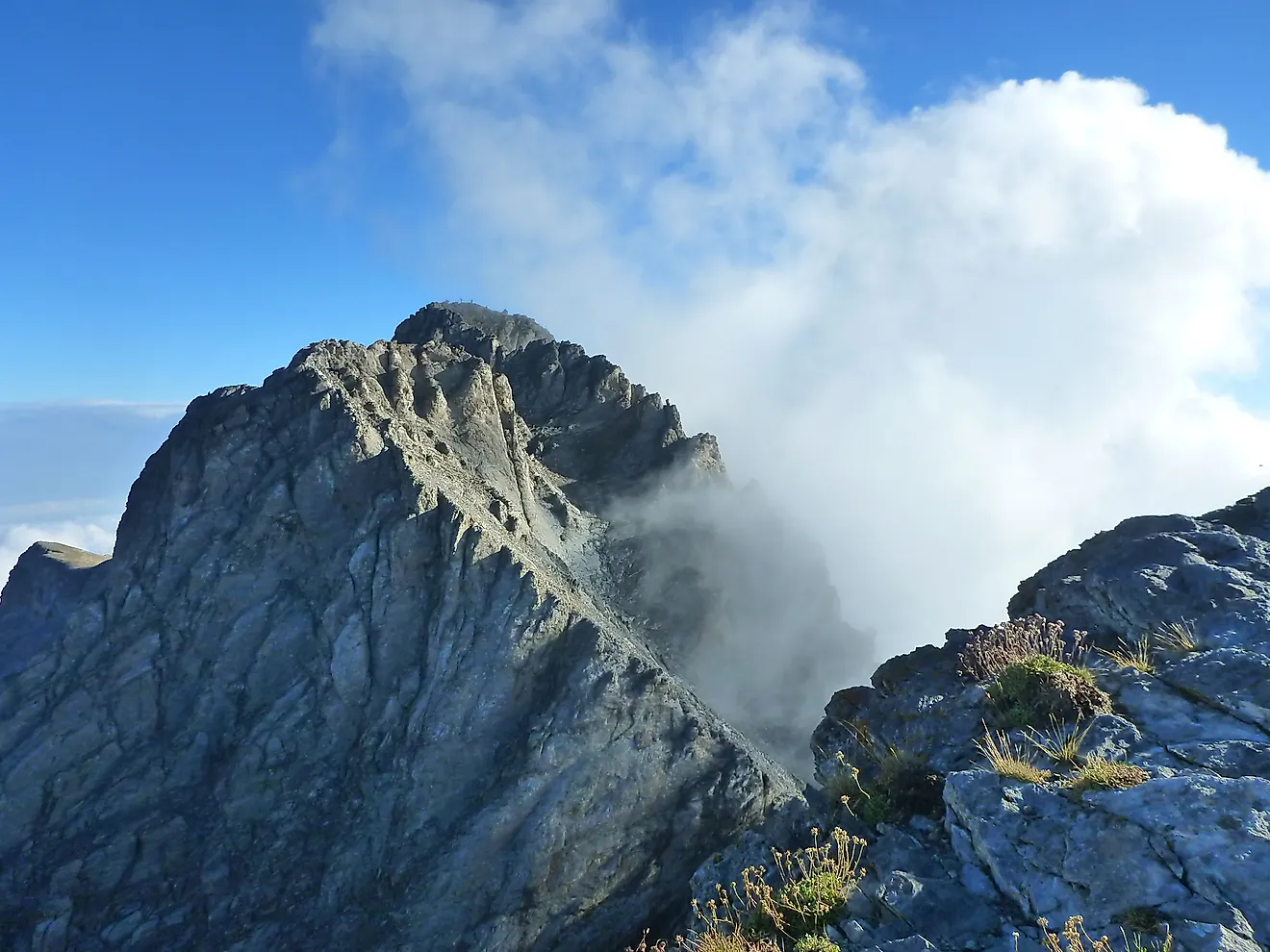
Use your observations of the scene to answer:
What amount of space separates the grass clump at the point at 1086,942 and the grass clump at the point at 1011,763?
2330mm

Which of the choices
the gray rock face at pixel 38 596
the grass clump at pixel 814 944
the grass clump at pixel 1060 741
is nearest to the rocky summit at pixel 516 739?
the grass clump at pixel 1060 741

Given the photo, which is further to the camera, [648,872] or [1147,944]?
[648,872]

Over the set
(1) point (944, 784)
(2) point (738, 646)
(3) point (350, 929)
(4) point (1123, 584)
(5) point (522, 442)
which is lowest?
(3) point (350, 929)

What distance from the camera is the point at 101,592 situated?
113ft

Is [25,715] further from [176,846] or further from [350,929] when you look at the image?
[350,929]

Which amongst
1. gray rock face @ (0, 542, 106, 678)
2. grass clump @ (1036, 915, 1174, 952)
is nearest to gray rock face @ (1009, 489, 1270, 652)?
grass clump @ (1036, 915, 1174, 952)

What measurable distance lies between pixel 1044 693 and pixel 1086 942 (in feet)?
15.4

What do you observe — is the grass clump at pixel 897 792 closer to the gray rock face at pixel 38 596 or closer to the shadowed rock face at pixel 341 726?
the shadowed rock face at pixel 341 726

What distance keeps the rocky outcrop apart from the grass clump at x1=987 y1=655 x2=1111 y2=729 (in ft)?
0.91

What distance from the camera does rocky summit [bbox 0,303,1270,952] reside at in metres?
9.70

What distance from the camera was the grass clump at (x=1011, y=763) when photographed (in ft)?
34.2

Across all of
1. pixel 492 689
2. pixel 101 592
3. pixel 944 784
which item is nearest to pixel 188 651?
pixel 101 592

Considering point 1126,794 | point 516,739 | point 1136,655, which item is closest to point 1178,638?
point 1136,655

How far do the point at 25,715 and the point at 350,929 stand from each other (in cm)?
1921
